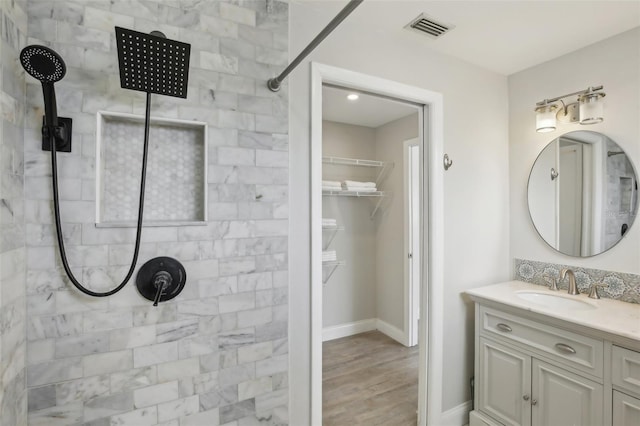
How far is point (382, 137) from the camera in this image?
11.1 feet

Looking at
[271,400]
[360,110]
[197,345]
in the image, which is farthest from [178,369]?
[360,110]

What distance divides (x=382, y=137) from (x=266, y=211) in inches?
94.5

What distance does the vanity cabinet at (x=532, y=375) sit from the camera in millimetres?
1452

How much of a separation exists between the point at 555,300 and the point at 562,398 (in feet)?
2.01

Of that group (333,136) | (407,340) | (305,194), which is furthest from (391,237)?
(305,194)

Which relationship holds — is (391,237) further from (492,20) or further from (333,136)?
(492,20)

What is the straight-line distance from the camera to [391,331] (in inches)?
129

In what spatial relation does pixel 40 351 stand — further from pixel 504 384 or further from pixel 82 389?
pixel 504 384

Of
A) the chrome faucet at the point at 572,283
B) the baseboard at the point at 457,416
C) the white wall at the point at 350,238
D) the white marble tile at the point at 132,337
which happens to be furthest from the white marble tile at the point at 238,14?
the baseboard at the point at 457,416

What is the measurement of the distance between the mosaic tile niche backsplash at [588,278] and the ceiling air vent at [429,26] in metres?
1.69

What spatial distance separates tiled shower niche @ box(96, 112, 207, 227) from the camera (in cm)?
112

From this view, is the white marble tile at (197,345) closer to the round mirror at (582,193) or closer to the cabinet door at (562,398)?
the cabinet door at (562,398)

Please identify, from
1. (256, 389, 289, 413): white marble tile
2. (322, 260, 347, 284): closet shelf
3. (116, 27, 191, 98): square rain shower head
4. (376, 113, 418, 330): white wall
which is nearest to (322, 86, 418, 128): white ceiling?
(376, 113, 418, 330): white wall

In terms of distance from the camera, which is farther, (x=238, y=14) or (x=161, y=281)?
(x=238, y=14)
